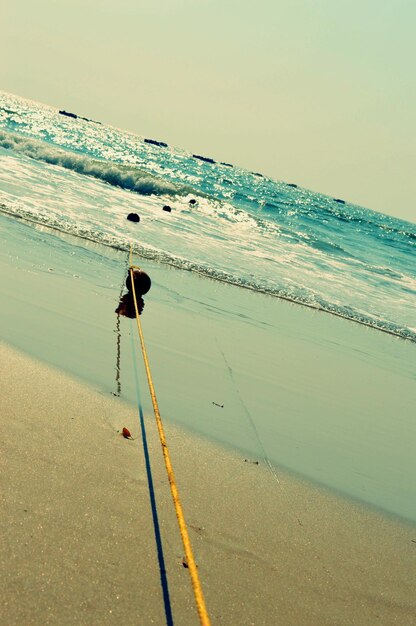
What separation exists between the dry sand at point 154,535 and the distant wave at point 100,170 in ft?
80.5

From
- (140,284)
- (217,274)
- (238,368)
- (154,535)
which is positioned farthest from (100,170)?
(154,535)

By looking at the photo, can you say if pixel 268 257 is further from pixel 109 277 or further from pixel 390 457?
pixel 390 457

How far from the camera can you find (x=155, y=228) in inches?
594

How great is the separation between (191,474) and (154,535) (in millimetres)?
730

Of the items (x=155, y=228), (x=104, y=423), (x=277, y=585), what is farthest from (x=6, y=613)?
(x=155, y=228)

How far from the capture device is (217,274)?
10.7 meters

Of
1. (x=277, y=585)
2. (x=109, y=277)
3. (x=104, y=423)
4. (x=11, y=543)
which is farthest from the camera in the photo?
(x=109, y=277)

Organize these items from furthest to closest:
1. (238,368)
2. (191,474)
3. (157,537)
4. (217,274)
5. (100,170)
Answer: (100,170) < (217,274) < (238,368) < (191,474) < (157,537)

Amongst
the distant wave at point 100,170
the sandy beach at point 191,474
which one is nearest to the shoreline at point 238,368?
the sandy beach at point 191,474

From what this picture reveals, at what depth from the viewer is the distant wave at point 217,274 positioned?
10359 millimetres

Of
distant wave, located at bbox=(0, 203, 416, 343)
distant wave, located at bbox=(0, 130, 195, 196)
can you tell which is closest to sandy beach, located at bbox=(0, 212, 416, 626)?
distant wave, located at bbox=(0, 203, 416, 343)

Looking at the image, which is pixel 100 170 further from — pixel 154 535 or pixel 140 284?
pixel 154 535

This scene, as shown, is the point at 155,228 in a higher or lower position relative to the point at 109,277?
higher

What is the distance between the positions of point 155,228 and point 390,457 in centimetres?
1176
